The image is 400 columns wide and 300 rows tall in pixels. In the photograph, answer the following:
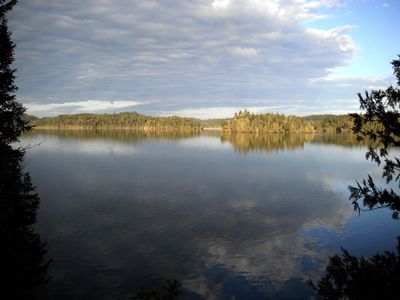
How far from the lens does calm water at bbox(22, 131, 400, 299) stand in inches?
869

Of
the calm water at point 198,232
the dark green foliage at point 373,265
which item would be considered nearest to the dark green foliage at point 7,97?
the calm water at point 198,232

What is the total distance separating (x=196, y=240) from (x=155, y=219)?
7244mm

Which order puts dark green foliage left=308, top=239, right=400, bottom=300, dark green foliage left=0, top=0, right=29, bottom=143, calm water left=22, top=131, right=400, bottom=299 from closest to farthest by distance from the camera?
dark green foliage left=308, top=239, right=400, bottom=300 → dark green foliage left=0, top=0, right=29, bottom=143 → calm water left=22, top=131, right=400, bottom=299

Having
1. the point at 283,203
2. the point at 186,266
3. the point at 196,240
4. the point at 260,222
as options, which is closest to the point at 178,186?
the point at 283,203

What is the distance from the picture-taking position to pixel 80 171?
217ft

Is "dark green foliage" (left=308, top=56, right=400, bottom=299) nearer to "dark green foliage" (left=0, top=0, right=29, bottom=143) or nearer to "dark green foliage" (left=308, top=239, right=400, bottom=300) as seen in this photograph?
"dark green foliage" (left=308, top=239, right=400, bottom=300)

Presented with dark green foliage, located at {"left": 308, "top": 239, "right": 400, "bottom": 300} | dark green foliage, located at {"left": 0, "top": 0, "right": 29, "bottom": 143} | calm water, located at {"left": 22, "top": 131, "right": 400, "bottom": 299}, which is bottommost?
calm water, located at {"left": 22, "top": 131, "right": 400, "bottom": 299}

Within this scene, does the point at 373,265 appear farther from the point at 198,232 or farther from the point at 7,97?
the point at 198,232

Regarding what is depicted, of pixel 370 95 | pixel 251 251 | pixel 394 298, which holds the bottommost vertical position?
pixel 251 251

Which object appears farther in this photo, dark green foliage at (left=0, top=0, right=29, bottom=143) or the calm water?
the calm water

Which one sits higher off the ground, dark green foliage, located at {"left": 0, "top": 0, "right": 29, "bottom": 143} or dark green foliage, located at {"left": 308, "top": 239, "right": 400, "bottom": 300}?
dark green foliage, located at {"left": 0, "top": 0, "right": 29, "bottom": 143}

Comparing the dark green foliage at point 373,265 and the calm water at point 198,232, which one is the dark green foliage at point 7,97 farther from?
the dark green foliage at point 373,265

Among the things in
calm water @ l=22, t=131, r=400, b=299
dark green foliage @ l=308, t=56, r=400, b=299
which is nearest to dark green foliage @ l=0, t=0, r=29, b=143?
calm water @ l=22, t=131, r=400, b=299

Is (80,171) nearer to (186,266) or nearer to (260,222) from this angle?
Answer: (260,222)
